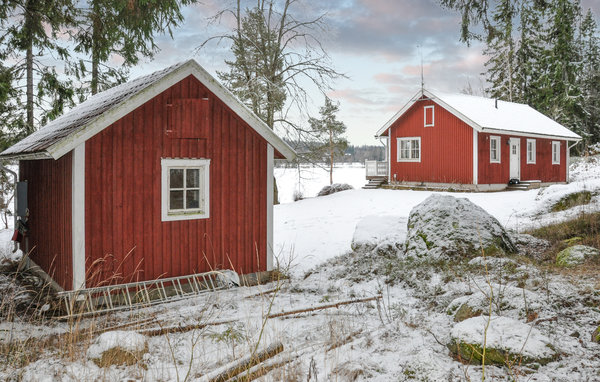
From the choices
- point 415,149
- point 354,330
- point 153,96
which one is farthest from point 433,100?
point 354,330

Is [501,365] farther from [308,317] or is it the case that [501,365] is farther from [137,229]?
[137,229]

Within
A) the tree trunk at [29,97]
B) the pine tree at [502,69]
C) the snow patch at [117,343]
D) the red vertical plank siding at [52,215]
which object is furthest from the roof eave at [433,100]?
the snow patch at [117,343]

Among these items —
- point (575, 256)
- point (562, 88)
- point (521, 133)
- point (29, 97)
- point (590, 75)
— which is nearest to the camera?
point (575, 256)

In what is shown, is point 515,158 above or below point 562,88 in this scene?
below

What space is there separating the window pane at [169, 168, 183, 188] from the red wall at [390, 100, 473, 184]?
17457 mm

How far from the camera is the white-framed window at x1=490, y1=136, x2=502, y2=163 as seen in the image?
72.7ft

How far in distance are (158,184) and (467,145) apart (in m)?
18.0

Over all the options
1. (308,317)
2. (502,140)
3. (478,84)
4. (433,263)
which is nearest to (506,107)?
(502,140)

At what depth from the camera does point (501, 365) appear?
12.1ft

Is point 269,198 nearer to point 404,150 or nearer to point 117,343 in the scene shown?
point 117,343

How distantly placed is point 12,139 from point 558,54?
40.6 meters

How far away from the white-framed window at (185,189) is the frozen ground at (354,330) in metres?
1.56

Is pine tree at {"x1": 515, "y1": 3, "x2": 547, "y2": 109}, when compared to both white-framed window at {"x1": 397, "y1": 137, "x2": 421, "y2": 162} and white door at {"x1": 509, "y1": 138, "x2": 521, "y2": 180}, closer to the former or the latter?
white door at {"x1": 509, "y1": 138, "x2": 521, "y2": 180}

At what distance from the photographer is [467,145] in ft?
70.5
